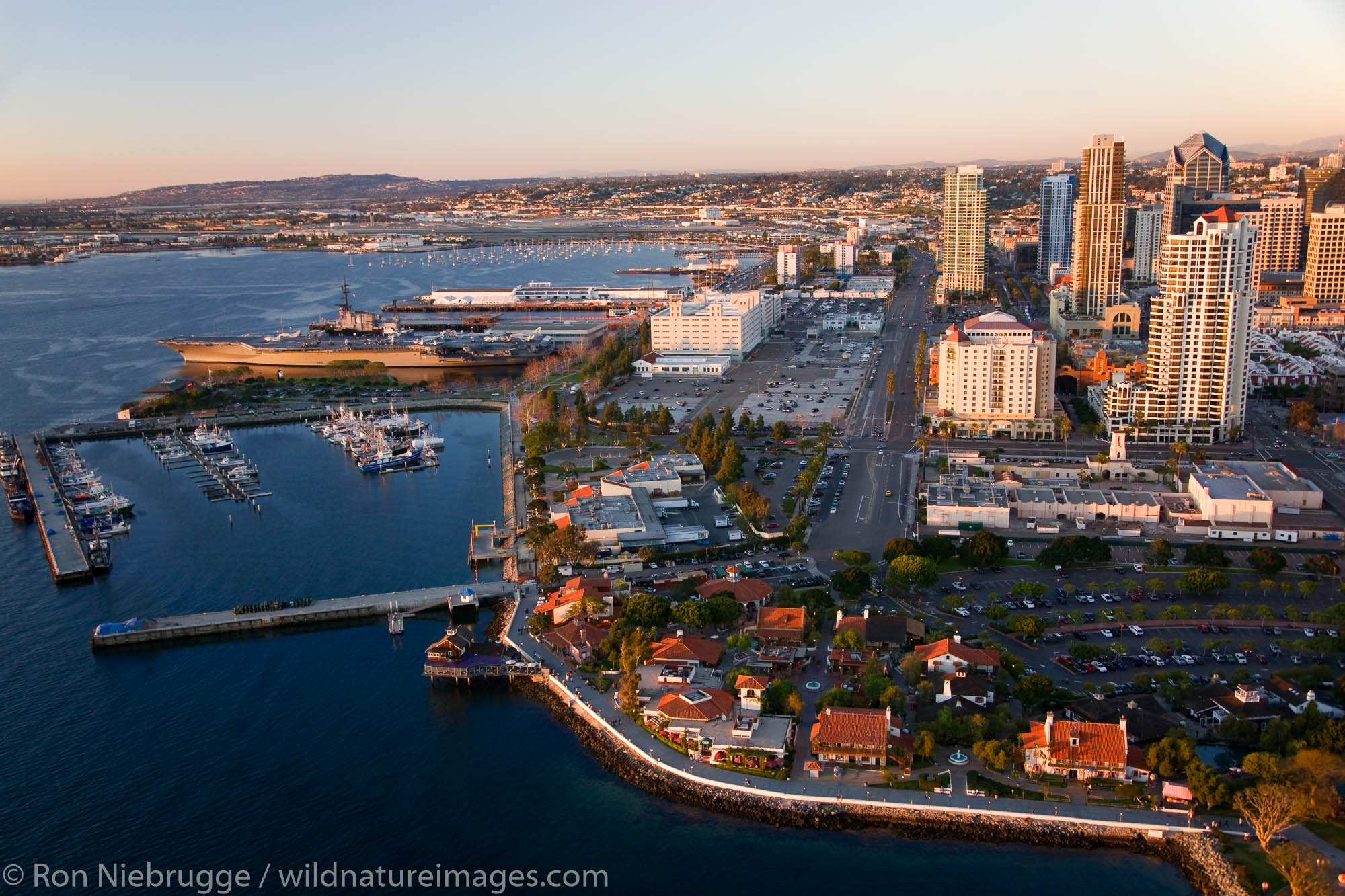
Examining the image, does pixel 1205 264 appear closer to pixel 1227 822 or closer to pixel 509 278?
pixel 1227 822

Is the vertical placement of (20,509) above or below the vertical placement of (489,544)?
above

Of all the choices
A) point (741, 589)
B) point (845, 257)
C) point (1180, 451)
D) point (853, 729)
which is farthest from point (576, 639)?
point (845, 257)

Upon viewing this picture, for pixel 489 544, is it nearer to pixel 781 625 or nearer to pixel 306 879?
pixel 781 625

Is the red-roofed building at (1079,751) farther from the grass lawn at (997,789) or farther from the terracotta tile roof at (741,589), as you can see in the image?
the terracotta tile roof at (741,589)

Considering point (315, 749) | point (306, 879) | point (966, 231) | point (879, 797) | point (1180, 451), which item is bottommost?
point (306, 879)

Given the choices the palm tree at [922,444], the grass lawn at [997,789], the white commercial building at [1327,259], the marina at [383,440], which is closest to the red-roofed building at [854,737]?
the grass lawn at [997,789]

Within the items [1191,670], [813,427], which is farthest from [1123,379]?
[1191,670]

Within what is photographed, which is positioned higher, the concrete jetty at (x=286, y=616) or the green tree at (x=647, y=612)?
the green tree at (x=647, y=612)
